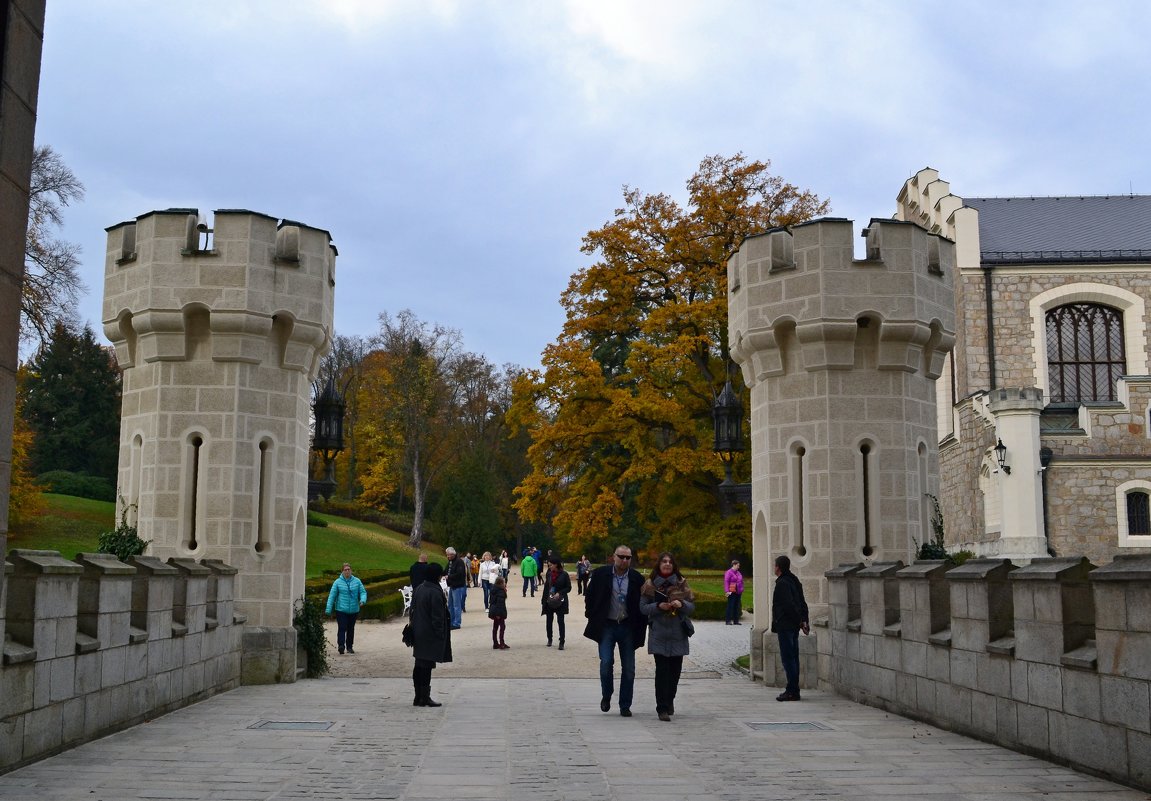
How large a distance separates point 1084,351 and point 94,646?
36.5 meters

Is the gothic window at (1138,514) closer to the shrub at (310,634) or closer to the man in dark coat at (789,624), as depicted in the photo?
the man in dark coat at (789,624)

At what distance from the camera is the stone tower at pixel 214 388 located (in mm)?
13680

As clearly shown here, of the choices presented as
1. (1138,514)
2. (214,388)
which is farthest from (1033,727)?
(1138,514)

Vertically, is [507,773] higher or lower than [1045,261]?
lower

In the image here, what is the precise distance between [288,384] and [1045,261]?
99.7 ft

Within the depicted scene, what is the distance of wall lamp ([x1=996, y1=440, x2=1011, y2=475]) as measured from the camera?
30562 millimetres

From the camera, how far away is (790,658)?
12.1m

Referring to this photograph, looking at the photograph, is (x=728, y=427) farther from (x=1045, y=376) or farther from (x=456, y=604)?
(x=1045, y=376)

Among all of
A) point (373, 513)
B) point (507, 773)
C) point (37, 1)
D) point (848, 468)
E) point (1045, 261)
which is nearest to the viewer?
point (37, 1)

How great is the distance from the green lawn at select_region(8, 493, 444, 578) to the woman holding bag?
2071 cm

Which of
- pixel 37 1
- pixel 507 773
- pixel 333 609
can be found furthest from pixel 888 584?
pixel 333 609

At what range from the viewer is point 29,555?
7449mm

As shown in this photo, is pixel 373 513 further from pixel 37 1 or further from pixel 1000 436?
pixel 37 1

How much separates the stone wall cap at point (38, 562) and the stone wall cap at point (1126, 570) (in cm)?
657
